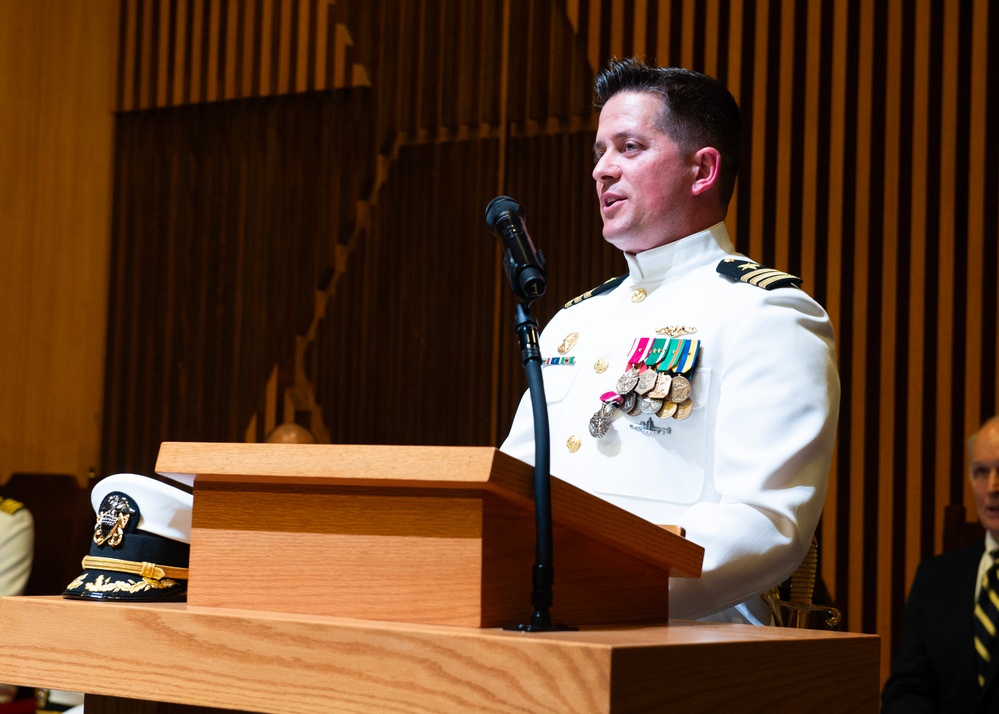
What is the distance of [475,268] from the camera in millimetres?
5059

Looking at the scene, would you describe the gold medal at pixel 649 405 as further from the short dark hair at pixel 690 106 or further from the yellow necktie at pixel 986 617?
the yellow necktie at pixel 986 617

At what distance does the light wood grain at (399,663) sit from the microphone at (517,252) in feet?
1.08

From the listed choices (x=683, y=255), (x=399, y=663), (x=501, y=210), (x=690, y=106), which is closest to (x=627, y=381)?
(x=683, y=255)

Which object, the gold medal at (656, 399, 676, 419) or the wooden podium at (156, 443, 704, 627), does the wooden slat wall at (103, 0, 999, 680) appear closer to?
the gold medal at (656, 399, 676, 419)

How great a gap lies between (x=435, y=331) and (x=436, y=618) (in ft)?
13.4

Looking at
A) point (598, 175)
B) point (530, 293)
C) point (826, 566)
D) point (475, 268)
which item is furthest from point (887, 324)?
point (530, 293)

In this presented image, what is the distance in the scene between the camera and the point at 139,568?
1286 mm

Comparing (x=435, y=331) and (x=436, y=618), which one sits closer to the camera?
(x=436, y=618)

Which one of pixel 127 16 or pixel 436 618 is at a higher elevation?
pixel 127 16

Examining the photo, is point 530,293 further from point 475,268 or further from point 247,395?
point 247,395

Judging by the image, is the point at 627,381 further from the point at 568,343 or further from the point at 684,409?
the point at 568,343

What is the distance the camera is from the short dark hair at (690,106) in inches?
82.9

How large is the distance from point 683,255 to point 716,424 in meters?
0.40

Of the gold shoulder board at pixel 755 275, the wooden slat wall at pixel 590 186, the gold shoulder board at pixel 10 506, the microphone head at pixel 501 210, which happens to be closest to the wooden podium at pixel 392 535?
the microphone head at pixel 501 210
